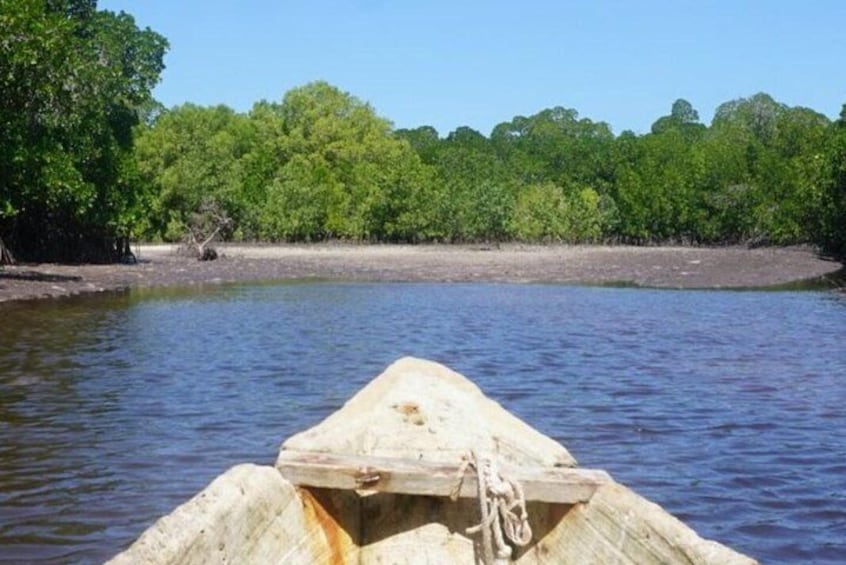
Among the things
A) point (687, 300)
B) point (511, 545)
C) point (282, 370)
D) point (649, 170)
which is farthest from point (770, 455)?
point (649, 170)

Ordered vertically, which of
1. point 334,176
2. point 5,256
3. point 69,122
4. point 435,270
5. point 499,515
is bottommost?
point 435,270

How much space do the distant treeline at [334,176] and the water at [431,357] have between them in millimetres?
6870

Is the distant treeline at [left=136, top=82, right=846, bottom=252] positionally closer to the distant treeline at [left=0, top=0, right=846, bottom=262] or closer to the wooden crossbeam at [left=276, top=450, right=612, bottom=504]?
the distant treeline at [left=0, top=0, right=846, bottom=262]

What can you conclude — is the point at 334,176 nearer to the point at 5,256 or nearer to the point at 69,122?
the point at 5,256

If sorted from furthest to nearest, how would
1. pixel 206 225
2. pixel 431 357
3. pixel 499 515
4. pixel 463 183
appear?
pixel 463 183, pixel 206 225, pixel 431 357, pixel 499 515

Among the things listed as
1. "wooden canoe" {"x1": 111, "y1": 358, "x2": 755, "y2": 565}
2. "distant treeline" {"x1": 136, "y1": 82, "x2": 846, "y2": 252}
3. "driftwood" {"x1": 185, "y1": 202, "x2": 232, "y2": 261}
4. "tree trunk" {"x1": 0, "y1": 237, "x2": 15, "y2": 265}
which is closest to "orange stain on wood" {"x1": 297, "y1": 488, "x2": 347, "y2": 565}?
"wooden canoe" {"x1": 111, "y1": 358, "x2": 755, "y2": 565}

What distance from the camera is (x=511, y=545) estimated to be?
5176 mm

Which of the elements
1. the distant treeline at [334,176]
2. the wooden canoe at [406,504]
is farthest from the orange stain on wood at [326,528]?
the distant treeline at [334,176]

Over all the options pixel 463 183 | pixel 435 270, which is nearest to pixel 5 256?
pixel 435 270

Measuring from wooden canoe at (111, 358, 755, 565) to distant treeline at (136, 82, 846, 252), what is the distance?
57.2m

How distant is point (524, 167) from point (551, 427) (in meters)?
85.7

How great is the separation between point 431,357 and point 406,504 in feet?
44.8

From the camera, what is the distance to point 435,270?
47.1m

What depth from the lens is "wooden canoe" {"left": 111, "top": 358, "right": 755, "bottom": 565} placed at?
4.44 metres
